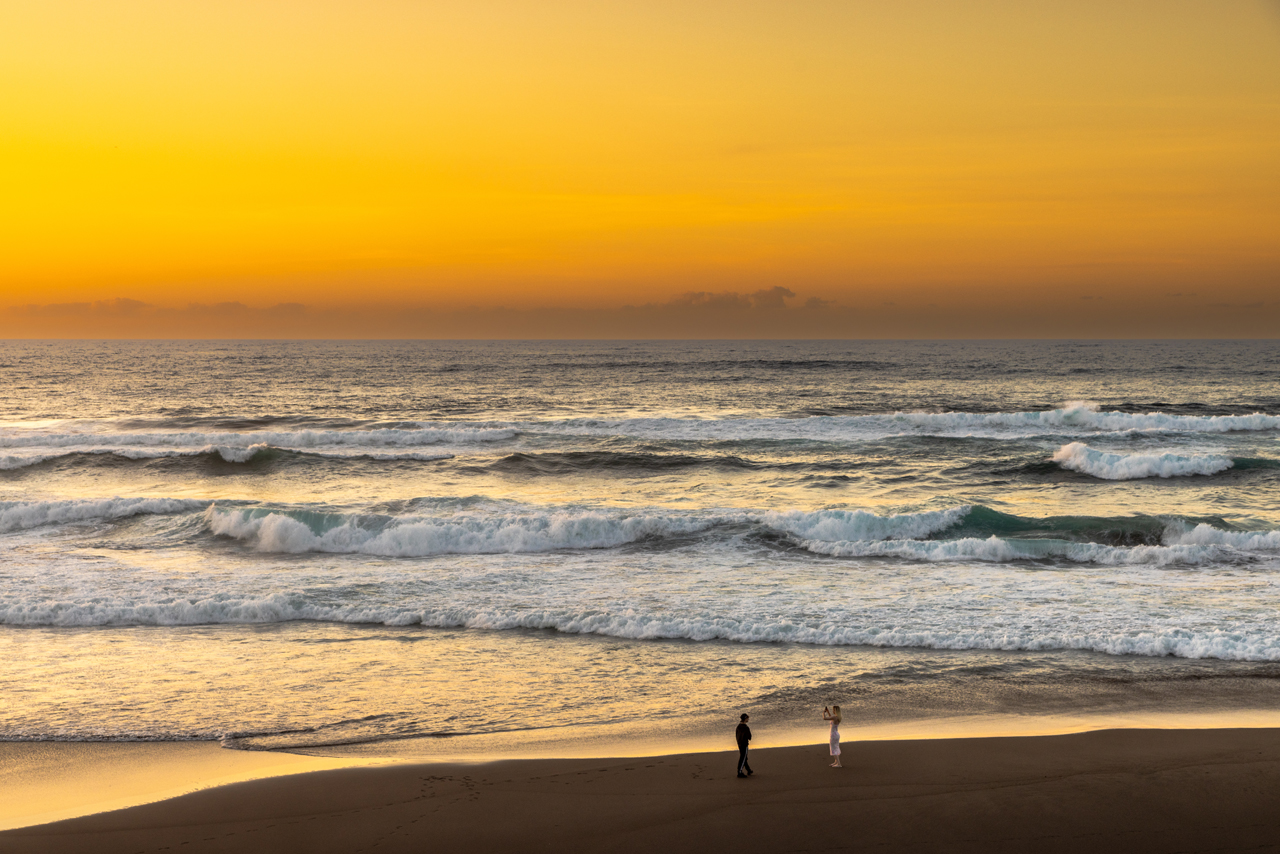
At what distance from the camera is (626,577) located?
1677cm

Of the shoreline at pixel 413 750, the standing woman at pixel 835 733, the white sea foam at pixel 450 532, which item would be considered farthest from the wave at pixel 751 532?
the standing woman at pixel 835 733

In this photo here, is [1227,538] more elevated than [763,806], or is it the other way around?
[1227,538]

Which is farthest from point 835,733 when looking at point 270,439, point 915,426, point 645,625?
point 270,439

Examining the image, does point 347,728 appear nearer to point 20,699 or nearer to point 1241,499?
point 20,699

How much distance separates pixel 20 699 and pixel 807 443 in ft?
88.8

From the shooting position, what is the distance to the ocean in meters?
10.6

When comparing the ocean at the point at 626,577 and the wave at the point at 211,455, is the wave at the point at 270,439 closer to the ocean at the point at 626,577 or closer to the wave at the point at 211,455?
the ocean at the point at 626,577

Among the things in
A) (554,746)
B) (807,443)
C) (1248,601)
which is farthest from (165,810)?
(807,443)

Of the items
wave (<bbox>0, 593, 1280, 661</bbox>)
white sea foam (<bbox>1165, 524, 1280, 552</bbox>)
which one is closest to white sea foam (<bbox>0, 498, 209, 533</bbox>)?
wave (<bbox>0, 593, 1280, 661</bbox>)

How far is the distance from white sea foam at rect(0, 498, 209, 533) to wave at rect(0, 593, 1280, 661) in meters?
8.18

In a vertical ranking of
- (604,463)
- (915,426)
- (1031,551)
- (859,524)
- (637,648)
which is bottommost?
(637,648)

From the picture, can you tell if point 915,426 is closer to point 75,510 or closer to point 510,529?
point 510,529

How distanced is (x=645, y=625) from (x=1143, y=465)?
67.7ft

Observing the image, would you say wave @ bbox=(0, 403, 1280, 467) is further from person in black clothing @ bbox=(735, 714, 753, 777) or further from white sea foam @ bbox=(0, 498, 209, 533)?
person in black clothing @ bbox=(735, 714, 753, 777)
